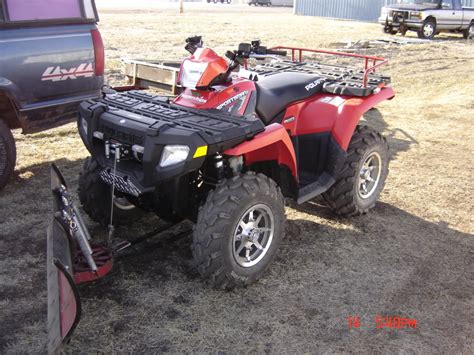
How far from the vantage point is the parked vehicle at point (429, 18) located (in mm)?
20219

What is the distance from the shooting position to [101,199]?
4355 millimetres

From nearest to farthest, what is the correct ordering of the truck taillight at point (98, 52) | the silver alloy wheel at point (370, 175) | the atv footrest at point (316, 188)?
the atv footrest at point (316, 188)
the silver alloy wheel at point (370, 175)
the truck taillight at point (98, 52)

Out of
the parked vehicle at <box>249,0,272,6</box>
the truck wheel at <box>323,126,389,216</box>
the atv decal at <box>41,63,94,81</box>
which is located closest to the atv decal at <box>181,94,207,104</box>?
the truck wheel at <box>323,126,389,216</box>

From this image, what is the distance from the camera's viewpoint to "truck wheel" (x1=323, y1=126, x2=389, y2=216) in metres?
4.83

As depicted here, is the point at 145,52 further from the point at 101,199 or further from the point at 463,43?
the point at 463,43

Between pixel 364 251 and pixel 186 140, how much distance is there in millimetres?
2040

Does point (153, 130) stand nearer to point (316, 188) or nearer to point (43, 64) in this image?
point (316, 188)

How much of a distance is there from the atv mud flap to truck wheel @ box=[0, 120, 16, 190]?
5.27 feet

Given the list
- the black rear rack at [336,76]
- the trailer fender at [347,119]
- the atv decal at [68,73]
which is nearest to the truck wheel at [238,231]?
the trailer fender at [347,119]

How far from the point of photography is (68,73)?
5641 millimetres

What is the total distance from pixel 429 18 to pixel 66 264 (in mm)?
20033

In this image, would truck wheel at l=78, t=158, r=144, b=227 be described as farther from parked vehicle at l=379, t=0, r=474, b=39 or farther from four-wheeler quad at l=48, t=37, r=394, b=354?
parked vehicle at l=379, t=0, r=474, b=39

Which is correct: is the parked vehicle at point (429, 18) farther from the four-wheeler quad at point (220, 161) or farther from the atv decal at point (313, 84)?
the atv decal at point (313, 84)

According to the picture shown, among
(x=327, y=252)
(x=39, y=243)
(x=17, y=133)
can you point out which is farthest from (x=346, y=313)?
(x=17, y=133)
